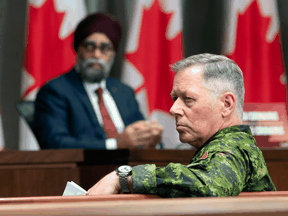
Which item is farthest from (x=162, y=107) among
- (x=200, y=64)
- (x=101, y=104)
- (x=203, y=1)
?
(x=200, y=64)

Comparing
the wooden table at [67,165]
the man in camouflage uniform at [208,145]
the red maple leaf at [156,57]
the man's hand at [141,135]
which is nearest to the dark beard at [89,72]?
the man's hand at [141,135]

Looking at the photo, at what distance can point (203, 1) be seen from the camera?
13.1ft

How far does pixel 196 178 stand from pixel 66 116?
2.04 meters

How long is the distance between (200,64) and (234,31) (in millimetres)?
3019

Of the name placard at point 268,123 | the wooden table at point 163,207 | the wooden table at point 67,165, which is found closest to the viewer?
the wooden table at point 163,207

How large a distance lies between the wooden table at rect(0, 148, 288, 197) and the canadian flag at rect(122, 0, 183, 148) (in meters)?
1.64

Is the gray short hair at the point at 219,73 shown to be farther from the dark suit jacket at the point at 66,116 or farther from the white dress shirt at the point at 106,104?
the white dress shirt at the point at 106,104

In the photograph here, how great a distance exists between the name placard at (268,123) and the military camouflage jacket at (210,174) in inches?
61.7

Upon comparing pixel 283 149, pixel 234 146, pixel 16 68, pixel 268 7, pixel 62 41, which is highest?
pixel 268 7

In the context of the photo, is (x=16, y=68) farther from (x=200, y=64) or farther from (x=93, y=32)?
(x=200, y=64)

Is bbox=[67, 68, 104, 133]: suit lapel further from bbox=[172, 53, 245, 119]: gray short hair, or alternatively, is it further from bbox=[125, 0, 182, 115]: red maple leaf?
bbox=[172, 53, 245, 119]: gray short hair

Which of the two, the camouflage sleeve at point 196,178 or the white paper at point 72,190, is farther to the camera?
the white paper at point 72,190

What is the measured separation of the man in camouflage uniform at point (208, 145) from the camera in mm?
812

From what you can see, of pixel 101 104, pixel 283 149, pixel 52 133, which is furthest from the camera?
pixel 101 104
